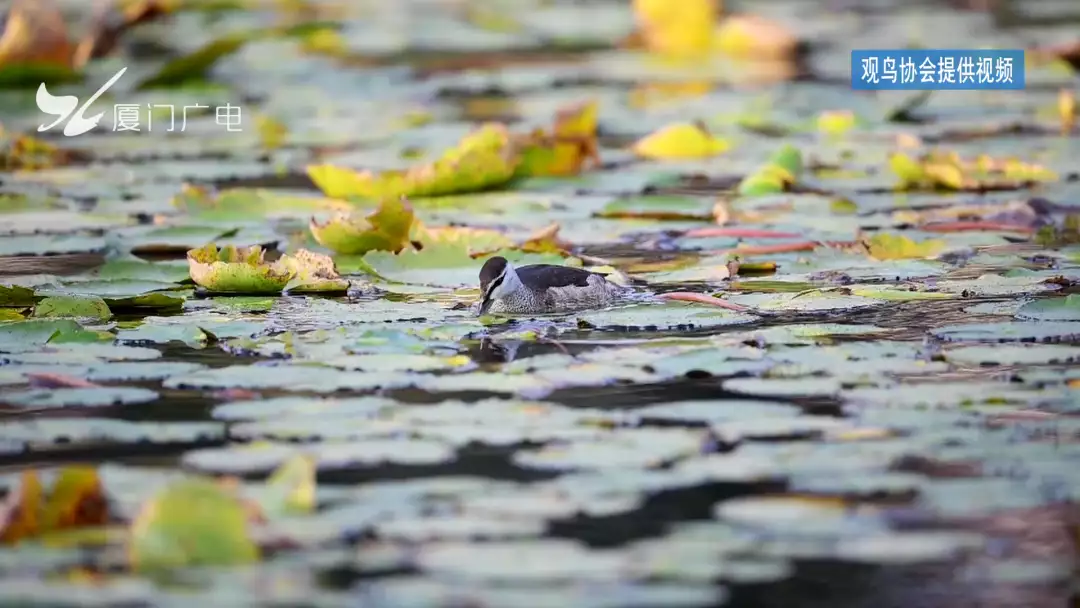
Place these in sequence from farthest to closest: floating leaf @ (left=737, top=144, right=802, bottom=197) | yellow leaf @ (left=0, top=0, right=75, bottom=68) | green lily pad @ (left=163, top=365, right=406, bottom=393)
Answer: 1. yellow leaf @ (left=0, top=0, right=75, bottom=68)
2. floating leaf @ (left=737, top=144, right=802, bottom=197)
3. green lily pad @ (left=163, top=365, right=406, bottom=393)

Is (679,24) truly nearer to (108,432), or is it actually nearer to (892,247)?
(892,247)

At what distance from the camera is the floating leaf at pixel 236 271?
18.6ft

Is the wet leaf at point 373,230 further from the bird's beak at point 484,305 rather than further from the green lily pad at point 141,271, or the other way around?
the bird's beak at point 484,305

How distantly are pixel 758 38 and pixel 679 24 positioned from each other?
0.72 metres

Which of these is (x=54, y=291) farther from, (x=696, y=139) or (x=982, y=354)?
(x=696, y=139)

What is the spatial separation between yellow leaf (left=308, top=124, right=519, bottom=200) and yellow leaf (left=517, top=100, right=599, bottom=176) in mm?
351

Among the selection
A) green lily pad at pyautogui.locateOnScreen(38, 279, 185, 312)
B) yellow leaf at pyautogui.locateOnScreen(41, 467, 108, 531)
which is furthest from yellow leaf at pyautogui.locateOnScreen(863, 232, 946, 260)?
yellow leaf at pyautogui.locateOnScreen(41, 467, 108, 531)

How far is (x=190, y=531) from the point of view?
3178mm

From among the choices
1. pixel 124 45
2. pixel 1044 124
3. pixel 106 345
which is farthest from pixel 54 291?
pixel 124 45

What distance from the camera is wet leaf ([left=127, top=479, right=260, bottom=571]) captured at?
10.4ft

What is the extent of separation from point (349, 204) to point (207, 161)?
150 centimetres

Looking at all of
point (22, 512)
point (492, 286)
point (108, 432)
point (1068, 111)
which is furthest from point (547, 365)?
point (1068, 111)

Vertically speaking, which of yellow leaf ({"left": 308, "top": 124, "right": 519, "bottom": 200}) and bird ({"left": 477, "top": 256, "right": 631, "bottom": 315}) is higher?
yellow leaf ({"left": 308, "top": 124, "right": 519, "bottom": 200})

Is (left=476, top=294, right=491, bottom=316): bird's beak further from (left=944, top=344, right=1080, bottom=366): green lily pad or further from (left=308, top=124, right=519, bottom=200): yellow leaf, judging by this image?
(left=308, top=124, right=519, bottom=200): yellow leaf
